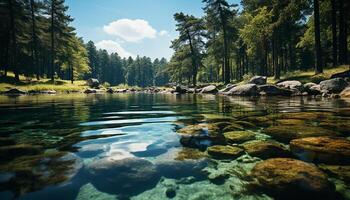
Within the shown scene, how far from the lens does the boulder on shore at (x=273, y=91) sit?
20192mm

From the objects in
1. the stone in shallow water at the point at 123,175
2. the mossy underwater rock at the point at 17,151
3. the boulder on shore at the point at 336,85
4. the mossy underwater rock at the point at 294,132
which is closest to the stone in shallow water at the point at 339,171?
the mossy underwater rock at the point at 294,132

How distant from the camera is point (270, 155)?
15.0 ft

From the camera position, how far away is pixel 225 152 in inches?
187

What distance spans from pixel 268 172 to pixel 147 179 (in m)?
1.73

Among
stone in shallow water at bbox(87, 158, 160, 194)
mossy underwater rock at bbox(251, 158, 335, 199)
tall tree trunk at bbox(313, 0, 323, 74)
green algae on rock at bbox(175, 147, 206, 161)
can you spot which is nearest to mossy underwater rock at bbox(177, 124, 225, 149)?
green algae on rock at bbox(175, 147, 206, 161)

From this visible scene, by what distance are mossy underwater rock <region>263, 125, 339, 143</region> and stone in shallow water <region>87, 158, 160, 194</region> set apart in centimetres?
323

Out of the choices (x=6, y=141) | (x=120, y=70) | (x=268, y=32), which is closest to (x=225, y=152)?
(x=6, y=141)

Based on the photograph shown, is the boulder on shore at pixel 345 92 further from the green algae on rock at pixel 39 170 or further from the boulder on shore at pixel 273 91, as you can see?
the green algae on rock at pixel 39 170

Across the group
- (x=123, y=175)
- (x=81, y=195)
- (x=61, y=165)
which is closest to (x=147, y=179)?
(x=123, y=175)

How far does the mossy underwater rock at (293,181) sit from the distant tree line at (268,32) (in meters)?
22.2

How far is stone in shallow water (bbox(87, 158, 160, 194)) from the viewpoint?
3.47 meters

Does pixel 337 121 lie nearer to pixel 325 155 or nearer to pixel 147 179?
pixel 325 155

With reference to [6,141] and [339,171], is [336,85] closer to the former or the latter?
[339,171]

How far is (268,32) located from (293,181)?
30.2 metres
